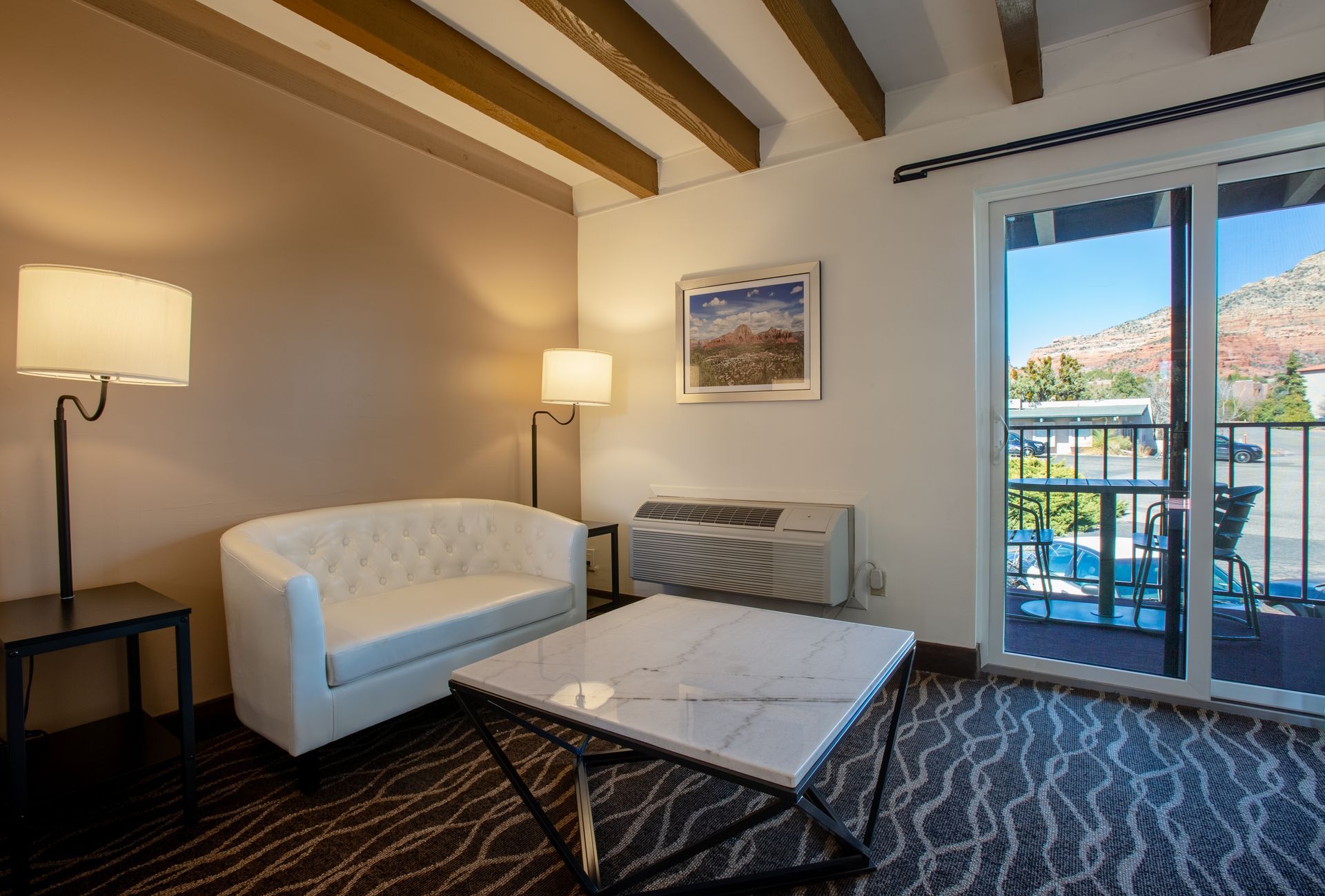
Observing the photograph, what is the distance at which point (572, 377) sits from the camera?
3188 mm

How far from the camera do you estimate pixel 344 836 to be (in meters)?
1.67

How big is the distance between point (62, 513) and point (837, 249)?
118 inches

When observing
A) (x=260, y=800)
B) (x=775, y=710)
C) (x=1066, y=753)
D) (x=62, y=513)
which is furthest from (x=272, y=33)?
(x=1066, y=753)

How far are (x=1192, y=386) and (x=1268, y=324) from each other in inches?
12.3

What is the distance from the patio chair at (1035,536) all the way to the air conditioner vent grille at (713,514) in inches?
38.8

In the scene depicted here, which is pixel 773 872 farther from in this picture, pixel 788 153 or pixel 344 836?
pixel 788 153

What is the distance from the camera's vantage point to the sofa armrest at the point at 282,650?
1790 mm

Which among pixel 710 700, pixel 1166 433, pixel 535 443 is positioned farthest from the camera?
pixel 535 443

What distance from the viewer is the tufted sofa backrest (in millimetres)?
2365

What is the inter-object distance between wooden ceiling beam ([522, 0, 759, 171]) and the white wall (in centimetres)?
28

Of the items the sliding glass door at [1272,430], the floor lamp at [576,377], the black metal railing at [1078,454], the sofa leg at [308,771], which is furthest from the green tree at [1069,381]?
the sofa leg at [308,771]

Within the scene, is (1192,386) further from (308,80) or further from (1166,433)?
(308,80)

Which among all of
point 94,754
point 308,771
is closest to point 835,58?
point 308,771

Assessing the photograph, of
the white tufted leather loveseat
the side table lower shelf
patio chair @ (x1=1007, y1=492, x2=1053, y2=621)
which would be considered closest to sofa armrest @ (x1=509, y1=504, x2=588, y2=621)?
the white tufted leather loveseat
